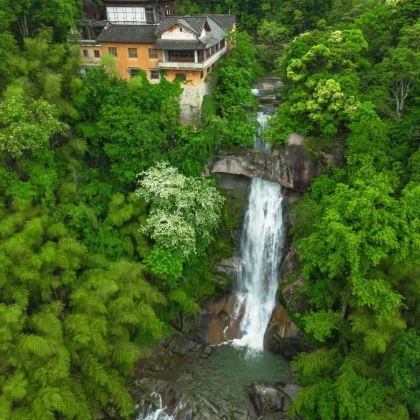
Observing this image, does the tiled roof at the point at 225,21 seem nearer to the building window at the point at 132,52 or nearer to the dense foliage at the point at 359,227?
the building window at the point at 132,52

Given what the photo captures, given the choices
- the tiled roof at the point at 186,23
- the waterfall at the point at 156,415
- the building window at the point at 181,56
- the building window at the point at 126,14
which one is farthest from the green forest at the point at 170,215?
the building window at the point at 126,14

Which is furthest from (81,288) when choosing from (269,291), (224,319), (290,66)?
(290,66)

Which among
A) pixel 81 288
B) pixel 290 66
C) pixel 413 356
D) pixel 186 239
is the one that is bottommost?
pixel 413 356

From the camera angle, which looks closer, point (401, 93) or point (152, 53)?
point (401, 93)

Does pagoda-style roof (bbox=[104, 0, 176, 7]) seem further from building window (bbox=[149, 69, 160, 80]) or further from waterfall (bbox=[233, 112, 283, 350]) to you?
waterfall (bbox=[233, 112, 283, 350])

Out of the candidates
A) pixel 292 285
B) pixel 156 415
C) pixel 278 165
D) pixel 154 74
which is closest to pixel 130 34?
pixel 154 74

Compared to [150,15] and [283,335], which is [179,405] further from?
[150,15]

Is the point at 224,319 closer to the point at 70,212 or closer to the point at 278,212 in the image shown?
the point at 278,212

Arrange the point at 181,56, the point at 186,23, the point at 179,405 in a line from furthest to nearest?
the point at 181,56 → the point at 186,23 → the point at 179,405
